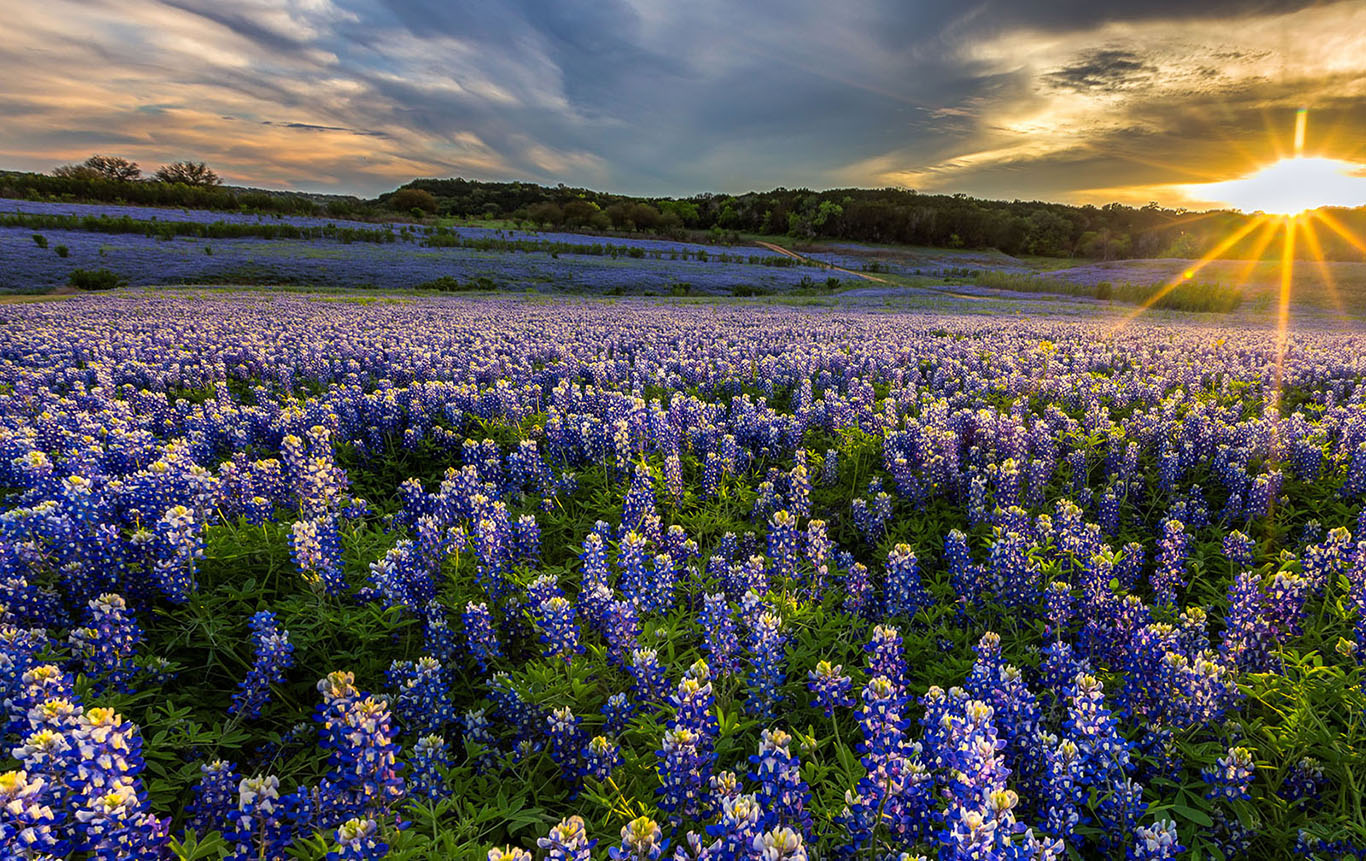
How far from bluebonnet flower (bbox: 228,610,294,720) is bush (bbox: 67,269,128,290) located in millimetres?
34815

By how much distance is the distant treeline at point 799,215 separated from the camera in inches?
2606

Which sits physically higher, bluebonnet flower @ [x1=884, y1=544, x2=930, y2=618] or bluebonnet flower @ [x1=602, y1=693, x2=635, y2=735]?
bluebonnet flower @ [x1=884, y1=544, x2=930, y2=618]

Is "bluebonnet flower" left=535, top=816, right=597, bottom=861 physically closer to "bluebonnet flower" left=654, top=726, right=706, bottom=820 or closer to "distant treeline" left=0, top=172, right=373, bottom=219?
"bluebonnet flower" left=654, top=726, right=706, bottom=820

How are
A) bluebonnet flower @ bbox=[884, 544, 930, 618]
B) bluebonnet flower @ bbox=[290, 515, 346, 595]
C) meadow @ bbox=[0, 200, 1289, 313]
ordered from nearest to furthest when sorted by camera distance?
bluebonnet flower @ bbox=[290, 515, 346, 595] < bluebonnet flower @ bbox=[884, 544, 930, 618] < meadow @ bbox=[0, 200, 1289, 313]

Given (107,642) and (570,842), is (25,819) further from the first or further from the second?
(570,842)

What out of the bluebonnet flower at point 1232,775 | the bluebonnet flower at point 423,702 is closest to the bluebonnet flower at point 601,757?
the bluebonnet flower at point 423,702

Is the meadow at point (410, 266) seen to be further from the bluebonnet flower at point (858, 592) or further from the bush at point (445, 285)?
the bluebonnet flower at point (858, 592)

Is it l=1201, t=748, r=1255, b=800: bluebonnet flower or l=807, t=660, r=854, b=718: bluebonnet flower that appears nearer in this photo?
l=1201, t=748, r=1255, b=800: bluebonnet flower

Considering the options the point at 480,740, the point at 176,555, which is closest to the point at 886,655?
the point at 480,740

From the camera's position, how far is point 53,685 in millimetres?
2320

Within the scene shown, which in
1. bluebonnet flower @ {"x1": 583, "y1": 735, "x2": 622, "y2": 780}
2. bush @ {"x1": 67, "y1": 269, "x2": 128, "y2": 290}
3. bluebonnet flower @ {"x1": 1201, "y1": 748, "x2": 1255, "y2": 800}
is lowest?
bluebonnet flower @ {"x1": 583, "y1": 735, "x2": 622, "y2": 780}

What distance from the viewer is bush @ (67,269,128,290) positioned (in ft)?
88.7

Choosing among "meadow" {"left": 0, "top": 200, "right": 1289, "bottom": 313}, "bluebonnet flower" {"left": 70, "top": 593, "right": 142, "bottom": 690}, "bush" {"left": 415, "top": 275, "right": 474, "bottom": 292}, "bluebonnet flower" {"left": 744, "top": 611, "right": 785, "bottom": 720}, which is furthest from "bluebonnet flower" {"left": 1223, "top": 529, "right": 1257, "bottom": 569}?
"bush" {"left": 415, "top": 275, "right": 474, "bottom": 292}

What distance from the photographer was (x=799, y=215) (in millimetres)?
112125
